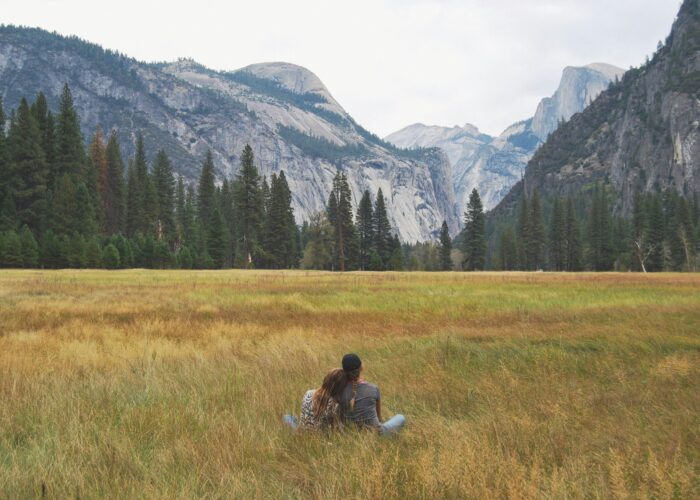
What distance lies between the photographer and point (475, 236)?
9031cm

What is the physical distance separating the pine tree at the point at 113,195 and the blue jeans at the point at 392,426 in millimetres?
84401

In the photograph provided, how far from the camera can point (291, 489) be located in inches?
160

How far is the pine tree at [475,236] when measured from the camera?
9000 cm

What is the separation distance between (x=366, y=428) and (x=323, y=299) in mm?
16897

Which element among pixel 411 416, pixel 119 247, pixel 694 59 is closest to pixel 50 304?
pixel 411 416

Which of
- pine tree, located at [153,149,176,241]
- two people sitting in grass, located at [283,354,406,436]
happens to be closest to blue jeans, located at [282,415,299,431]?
two people sitting in grass, located at [283,354,406,436]

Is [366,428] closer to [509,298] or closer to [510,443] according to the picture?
[510,443]

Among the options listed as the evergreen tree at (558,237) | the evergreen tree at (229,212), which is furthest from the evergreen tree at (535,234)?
the evergreen tree at (229,212)

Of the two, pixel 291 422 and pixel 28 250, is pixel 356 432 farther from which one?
pixel 28 250

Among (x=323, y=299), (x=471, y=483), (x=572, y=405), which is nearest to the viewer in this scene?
(x=471, y=483)

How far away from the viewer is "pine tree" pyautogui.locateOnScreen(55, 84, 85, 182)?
65688mm

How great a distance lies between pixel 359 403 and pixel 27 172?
69.2 meters

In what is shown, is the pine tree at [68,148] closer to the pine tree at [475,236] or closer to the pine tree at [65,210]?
the pine tree at [65,210]

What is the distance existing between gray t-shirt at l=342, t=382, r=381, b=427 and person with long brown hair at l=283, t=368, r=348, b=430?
0.10m
